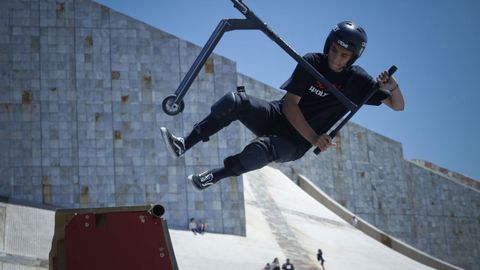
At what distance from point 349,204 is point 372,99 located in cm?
4396

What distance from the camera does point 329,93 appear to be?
10.3 m

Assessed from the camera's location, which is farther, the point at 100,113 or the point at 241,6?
the point at 100,113

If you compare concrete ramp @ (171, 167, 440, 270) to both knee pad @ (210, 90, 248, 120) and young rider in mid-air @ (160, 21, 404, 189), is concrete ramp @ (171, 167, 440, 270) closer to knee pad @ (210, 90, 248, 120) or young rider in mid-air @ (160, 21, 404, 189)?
young rider in mid-air @ (160, 21, 404, 189)

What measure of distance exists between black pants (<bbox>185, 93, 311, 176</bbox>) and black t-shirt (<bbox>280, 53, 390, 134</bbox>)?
0.37 m

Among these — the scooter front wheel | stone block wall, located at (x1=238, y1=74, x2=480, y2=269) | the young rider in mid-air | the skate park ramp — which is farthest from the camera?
stone block wall, located at (x1=238, y1=74, x2=480, y2=269)

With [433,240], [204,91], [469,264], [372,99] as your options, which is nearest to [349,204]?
[433,240]

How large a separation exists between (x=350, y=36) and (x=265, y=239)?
83.8 ft

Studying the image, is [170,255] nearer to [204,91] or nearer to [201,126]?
[201,126]

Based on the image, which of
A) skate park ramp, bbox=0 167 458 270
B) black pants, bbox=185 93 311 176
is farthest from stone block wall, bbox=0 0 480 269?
black pants, bbox=185 93 311 176

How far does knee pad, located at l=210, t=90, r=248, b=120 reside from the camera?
9906 millimetres

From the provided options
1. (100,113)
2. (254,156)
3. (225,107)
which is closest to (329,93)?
(254,156)

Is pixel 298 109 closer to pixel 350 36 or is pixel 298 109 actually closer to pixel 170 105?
pixel 350 36

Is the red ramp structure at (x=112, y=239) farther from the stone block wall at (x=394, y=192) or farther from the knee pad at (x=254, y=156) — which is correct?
the stone block wall at (x=394, y=192)

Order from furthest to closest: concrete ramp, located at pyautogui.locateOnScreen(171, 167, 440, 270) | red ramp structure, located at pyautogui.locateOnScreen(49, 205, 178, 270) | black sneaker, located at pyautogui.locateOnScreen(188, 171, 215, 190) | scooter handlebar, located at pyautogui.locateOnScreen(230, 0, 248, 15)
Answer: concrete ramp, located at pyautogui.locateOnScreen(171, 167, 440, 270) → black sneaker, located at pyautogui.locateOnScreen(188, 171, 215, 190) → scooter handlebar, located at pyautogui.locateOnScreen(230, 0, 248, 15) → red ramp structure, located at pyautogui.locateOnScreen(49, 205, 178, 270)
